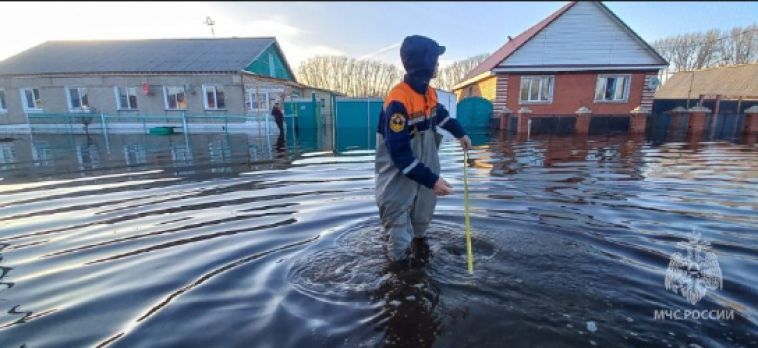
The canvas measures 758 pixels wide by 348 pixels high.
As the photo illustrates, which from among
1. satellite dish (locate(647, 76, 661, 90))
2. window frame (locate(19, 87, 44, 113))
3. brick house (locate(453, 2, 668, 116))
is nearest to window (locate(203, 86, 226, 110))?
window frame (locate(19, 87, 44, 113))

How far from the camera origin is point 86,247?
3684 millimetres

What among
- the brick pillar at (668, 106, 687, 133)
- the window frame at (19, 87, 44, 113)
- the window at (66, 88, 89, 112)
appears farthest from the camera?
the window frame at (19, 87, 44, 113)

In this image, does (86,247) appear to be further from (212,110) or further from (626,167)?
(212,110)

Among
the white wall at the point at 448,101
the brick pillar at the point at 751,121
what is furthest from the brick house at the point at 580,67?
the brick pillar at the point at 751,121

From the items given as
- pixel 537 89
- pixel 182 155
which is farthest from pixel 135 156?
Answer: pixel 537 89

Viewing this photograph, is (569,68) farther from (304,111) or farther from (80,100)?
(80,100)

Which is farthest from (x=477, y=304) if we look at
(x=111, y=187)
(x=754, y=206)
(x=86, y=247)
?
(x=111, y=187)

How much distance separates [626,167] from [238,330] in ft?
27.3

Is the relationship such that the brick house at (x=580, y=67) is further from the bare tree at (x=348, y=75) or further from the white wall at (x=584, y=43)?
the bare tree at (x=348, y=75)

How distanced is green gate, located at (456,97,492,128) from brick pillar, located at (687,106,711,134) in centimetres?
906

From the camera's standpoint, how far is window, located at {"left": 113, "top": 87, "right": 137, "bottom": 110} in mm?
22188

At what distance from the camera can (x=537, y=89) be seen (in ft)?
68.0

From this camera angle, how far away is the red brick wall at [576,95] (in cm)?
1992

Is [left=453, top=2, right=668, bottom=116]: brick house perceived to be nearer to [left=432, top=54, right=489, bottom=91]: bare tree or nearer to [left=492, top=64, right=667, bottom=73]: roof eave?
[left=492, top=64, right=667, bottom=73]: roof eave
